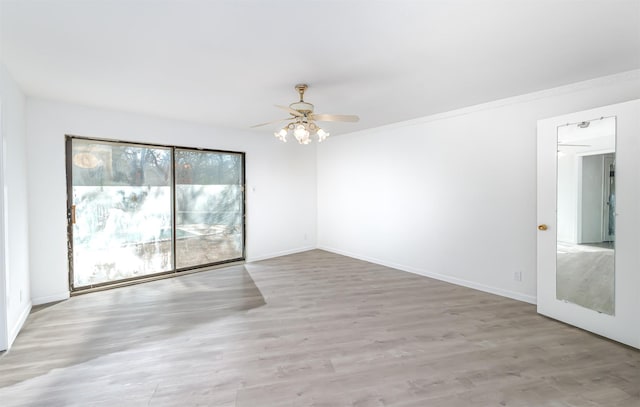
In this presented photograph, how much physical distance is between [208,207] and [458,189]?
4164 mm

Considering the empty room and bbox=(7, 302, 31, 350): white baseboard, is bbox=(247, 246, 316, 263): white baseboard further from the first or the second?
bbox=(7, 302, 31, 350): white baseboard

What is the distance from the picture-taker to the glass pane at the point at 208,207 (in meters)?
5.07

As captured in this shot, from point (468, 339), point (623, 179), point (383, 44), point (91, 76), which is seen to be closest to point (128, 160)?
point (91, 76)

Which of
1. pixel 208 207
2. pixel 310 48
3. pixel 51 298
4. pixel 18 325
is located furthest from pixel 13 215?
pixel 310 48

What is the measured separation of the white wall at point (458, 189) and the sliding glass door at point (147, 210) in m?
2.41

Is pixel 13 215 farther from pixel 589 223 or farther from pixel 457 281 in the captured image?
pixel 589 223

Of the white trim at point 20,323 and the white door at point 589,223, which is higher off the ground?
the white door at point 589,223

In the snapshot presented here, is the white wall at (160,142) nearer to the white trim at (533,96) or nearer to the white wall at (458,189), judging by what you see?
the white wall at (458,189)

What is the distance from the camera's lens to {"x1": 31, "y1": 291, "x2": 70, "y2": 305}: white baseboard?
12.2ft

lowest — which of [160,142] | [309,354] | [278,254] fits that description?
[309,354]

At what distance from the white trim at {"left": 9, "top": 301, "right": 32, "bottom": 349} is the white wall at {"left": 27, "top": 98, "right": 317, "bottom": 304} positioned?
31cm

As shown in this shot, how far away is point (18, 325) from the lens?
9.86 feet

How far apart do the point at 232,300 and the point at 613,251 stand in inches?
160

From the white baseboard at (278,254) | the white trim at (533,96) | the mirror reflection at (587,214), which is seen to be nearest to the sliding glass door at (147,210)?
the white baseboard at (278,254)
